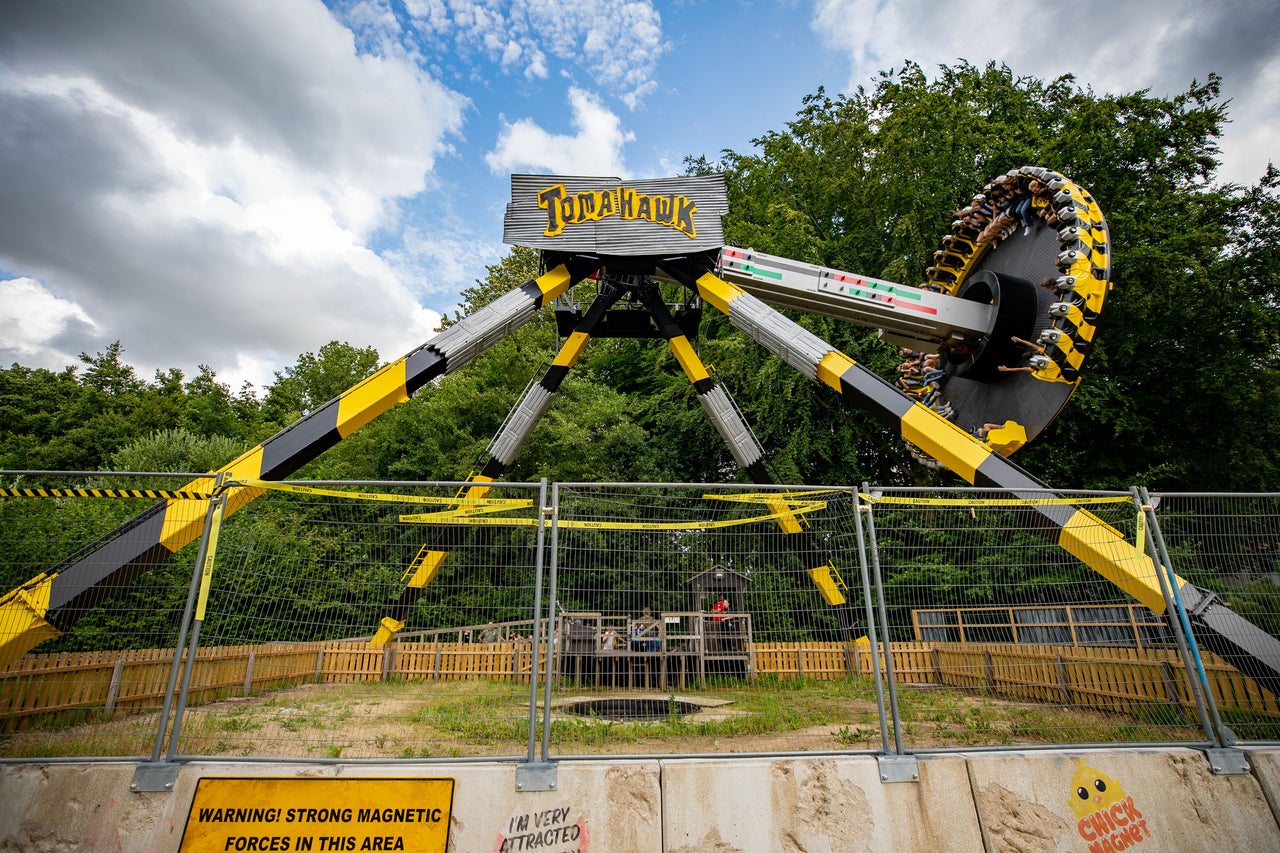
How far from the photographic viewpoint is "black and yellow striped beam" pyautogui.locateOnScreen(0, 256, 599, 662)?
5195 mm

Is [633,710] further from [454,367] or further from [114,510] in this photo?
[114,510]

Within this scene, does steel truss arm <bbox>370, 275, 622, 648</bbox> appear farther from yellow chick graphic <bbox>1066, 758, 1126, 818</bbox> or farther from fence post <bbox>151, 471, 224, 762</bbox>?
yellow chick graphic <bbox>1066, 758, 1126, 818</bbox>

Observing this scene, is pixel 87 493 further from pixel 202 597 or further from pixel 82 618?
pixel 82 618

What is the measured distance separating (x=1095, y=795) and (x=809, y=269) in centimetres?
681

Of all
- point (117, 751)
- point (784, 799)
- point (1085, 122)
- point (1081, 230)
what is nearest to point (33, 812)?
point (117, 751)

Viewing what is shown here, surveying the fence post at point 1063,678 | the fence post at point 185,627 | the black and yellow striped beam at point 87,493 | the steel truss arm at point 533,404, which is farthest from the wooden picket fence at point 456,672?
the steel truss arm at point 533,404

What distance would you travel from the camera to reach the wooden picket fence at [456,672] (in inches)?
208

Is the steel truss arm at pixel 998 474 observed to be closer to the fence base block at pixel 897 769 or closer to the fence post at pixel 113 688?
the fence base block at pixel 897 769

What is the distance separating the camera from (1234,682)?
18.7 ft

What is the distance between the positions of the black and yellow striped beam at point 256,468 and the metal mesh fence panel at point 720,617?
2930 mm

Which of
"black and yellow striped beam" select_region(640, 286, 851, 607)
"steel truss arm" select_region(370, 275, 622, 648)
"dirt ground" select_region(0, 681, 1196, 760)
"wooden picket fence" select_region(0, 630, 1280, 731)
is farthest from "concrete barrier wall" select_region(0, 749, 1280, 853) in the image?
"black and yellow striped beam" select_region(640, 286, 851, 607)

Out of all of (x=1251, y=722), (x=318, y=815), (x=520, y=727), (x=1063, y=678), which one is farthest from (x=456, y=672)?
(x=1251, y=722)

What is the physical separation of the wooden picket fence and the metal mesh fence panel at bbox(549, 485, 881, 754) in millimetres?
110

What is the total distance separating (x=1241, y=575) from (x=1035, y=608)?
6.44 ft
